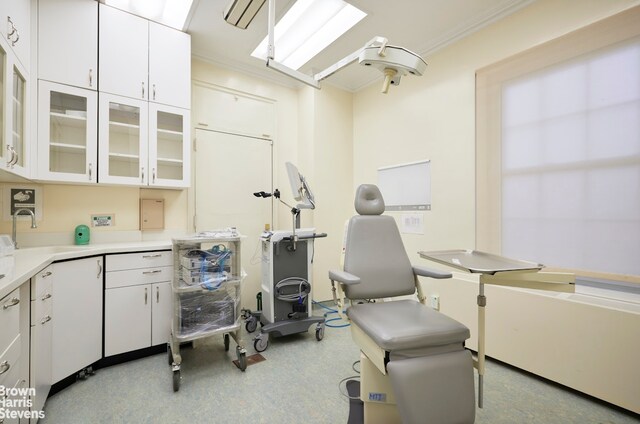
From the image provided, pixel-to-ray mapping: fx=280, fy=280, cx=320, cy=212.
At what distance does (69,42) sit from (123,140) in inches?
31.5

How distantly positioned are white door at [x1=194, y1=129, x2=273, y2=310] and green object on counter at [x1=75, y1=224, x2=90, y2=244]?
38.2 inches

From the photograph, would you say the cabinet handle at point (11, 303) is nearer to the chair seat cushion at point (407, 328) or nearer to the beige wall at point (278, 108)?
the chair seat cushion at point (407, 328)

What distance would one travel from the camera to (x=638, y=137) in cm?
177

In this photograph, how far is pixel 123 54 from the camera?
2.46 m

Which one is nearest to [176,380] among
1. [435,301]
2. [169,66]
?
[435,301]

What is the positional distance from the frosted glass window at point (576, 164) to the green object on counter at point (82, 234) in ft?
11.9

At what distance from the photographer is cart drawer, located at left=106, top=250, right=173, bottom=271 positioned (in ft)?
7.18

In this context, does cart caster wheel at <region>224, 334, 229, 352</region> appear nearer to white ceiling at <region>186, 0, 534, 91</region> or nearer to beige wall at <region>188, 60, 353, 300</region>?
beige wall at <region>188, 60, 353, 300</region>

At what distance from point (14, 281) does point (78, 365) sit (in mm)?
1187

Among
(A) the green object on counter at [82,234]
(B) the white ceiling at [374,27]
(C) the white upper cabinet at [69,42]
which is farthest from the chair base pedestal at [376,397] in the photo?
(C) the white upper cabinet at [69,42]

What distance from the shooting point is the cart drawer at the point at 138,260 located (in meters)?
2.19

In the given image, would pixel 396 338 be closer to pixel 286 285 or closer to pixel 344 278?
pixel 344 278

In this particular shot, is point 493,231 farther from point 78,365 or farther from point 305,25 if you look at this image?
point 78,365

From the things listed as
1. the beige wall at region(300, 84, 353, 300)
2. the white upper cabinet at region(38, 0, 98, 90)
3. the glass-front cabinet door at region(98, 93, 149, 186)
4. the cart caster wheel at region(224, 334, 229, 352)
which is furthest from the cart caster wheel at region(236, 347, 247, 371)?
the white upper cabinet at region(38, 0, 98, 90)
